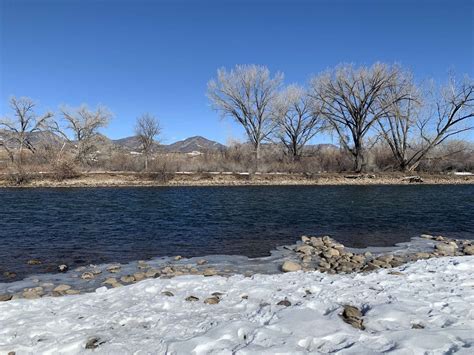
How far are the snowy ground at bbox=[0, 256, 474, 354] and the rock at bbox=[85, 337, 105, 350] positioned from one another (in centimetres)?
5

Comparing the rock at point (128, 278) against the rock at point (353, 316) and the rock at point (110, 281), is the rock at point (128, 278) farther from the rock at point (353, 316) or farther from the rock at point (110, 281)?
the rock at point (353, 316)

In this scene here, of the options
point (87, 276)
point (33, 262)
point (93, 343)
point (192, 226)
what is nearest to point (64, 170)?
point (192, 226)

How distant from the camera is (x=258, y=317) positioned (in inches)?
202

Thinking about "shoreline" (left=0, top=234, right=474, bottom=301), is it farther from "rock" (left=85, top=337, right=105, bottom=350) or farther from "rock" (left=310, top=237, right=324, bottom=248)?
"rock" (left=85, top=337, right=105, bottom=350)

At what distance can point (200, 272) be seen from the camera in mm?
8039

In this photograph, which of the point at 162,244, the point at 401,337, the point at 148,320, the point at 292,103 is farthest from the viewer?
the point at 292,103

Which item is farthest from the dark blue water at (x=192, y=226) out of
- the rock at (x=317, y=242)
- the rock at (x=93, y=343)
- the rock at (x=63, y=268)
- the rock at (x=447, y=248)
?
the rock at (x=93, y=343)

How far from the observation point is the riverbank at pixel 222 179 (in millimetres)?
35594

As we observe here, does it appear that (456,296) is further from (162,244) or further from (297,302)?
(162,244)

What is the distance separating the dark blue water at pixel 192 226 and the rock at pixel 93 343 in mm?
4884

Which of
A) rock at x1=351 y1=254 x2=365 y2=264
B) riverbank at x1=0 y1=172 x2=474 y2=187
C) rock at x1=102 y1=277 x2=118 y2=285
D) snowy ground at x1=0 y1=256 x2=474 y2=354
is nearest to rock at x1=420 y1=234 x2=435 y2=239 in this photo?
rock at x1=351 y1=254 x2=365 y2=264

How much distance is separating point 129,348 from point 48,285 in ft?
12.7

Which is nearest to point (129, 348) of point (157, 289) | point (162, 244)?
point (157, 289)

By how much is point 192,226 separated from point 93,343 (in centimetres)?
1012
